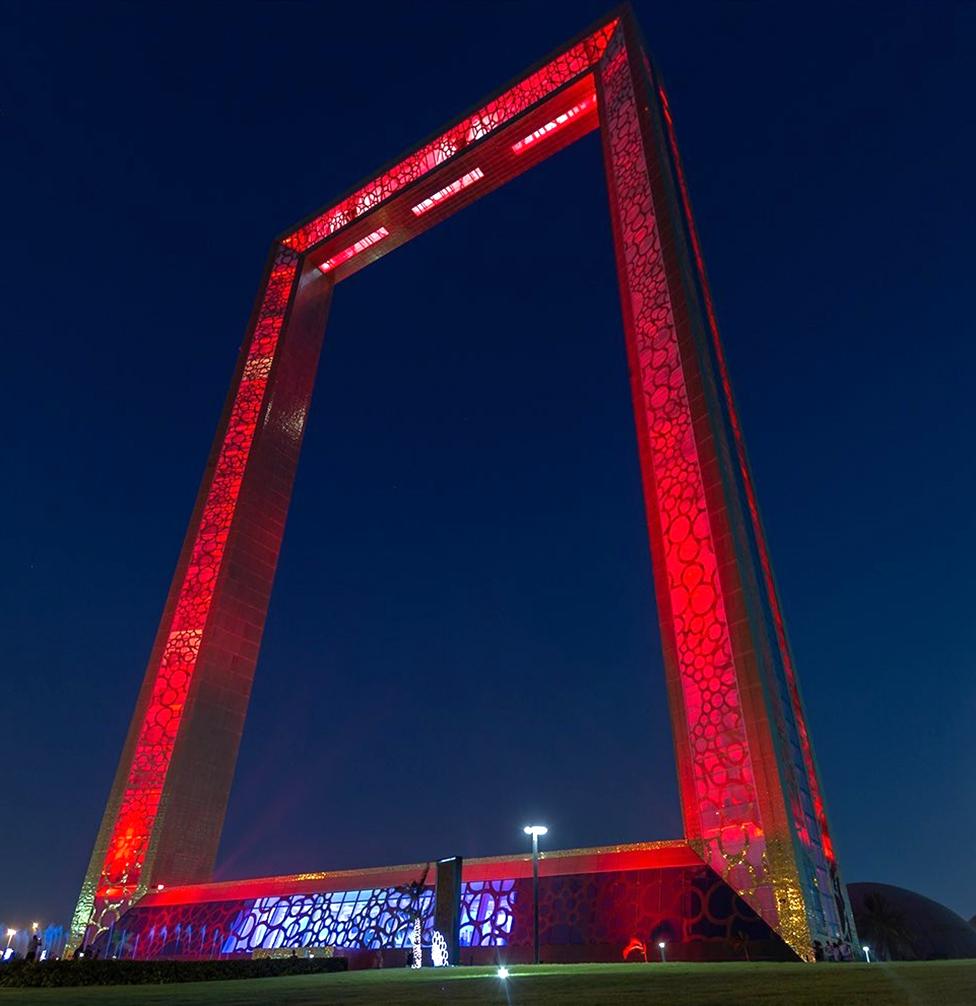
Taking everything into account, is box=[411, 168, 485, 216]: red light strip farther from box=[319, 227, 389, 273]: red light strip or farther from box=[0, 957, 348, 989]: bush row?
box=[0, 957, 348, 989]: bush row

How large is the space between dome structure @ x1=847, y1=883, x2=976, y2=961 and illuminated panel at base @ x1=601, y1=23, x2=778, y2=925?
27024 millimetres

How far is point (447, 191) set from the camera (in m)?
24.9

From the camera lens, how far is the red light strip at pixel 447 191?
24.5 meters

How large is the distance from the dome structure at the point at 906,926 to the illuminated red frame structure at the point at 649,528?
27.1m

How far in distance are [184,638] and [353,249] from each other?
13939mm

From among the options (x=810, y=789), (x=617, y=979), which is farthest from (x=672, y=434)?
(x=617, y=979)

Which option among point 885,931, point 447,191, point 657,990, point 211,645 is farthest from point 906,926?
point 657,990

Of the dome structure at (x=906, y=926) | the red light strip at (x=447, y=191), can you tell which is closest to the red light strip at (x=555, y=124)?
the red light strip at (x=447, y=191)

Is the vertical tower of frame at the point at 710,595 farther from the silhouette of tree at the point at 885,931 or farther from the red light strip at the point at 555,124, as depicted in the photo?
the silhouette of tree at the point at 885,931

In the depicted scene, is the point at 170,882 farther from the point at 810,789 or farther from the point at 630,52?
the point at 630,52

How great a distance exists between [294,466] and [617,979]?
63.8 feet

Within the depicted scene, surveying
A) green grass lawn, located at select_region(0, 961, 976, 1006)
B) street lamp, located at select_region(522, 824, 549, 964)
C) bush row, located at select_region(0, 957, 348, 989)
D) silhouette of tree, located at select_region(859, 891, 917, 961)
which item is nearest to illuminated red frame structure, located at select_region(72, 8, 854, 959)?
street lamp, located at select_region(522, 824, 549, 964)

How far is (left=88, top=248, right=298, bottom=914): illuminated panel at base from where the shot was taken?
17.9 metres

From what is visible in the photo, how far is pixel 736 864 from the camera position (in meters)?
11.7
